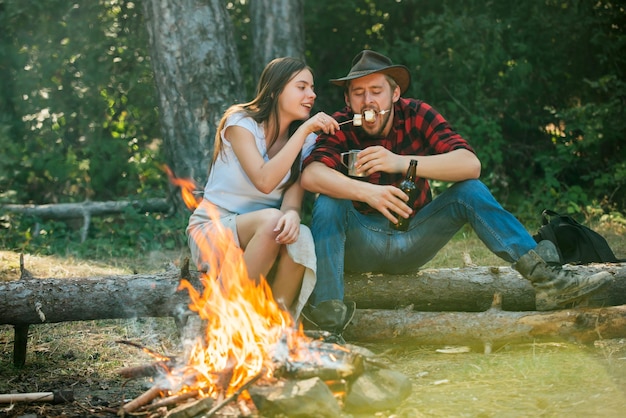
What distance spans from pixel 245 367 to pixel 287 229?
0.90 m

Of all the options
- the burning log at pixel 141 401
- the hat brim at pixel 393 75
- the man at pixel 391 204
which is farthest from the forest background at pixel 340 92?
the burning log at pixel 141 401

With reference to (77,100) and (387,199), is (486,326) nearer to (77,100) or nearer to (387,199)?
(387,199)

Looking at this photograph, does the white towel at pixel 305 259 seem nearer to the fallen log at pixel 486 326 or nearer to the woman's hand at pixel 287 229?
the woman's hand at pixel 287 229

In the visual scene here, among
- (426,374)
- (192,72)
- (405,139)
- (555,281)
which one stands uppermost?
(192,72)

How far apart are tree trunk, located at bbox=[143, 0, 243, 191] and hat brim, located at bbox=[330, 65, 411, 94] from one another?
9.74 feet

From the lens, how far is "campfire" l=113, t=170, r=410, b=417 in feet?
11.4

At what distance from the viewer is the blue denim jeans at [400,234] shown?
4449mm

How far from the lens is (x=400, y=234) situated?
4.73 meters

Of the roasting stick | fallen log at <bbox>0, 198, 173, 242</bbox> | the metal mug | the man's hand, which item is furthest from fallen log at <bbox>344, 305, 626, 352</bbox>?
fallen log at <bbox>0, 198, 173, 242</bbox>

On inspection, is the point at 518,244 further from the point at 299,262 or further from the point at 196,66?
the point at 196,66

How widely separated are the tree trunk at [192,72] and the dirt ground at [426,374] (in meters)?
2.63

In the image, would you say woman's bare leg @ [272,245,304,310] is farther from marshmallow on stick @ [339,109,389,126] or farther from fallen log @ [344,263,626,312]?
marshmallow on stick @ [339,109,389,126]

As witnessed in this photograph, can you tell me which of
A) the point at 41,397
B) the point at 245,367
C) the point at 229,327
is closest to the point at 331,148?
the point at 229,327

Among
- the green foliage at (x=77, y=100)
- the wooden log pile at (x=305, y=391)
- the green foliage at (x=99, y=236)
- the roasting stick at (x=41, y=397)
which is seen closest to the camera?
the wooden log pile at (x=305, y=391)
